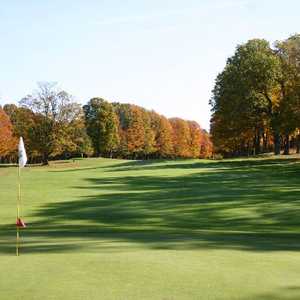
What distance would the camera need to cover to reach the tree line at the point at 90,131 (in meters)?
84.8

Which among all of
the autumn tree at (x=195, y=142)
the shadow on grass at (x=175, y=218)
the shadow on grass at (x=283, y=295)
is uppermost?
the autumn tree at (x=195, y=142)

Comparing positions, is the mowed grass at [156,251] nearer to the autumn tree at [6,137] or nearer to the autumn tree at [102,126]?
the autumn tree at [6,137]

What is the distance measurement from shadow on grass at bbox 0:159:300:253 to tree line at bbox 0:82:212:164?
4726 cm

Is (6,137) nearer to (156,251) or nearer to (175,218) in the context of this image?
(175,218)

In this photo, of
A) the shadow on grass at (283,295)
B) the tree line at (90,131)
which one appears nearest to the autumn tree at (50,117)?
the tree line at (90,131)

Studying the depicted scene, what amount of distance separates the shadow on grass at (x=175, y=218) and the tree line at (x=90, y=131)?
47.3m

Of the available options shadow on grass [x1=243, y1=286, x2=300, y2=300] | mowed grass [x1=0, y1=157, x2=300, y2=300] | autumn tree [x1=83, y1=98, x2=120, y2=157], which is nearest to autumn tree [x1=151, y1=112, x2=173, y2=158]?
autumn tree [x1=83, y1=98, x2=120, y2=157]

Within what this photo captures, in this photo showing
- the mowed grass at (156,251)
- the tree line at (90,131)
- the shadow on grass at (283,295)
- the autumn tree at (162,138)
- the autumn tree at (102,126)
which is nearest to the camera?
the shadow on grass at (283,295)

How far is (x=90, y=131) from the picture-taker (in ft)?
384

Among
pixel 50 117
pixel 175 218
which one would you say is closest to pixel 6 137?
pixel 50 117

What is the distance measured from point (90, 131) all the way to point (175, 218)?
9610 cm

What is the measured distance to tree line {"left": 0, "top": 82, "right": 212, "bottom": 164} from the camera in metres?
84.8

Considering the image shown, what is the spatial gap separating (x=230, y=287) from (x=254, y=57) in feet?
205

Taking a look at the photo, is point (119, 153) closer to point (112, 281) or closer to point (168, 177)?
point (168, 177)
